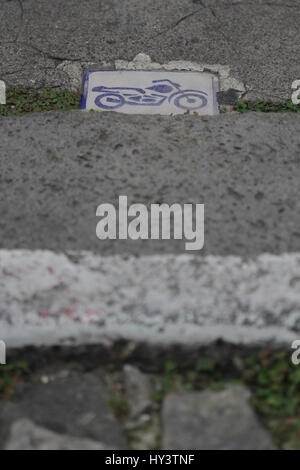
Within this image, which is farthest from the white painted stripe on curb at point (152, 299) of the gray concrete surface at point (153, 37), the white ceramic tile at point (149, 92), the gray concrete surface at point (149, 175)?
the gray concrete surface at point (153, 37)

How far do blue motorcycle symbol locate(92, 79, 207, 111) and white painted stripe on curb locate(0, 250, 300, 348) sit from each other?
3.61 feet

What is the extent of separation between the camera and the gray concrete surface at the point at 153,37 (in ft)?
8.78

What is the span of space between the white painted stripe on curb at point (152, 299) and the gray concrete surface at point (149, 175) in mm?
51

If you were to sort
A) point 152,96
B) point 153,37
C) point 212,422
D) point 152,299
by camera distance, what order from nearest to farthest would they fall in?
point 212,422
point 152,299
point 152,96
point 153,37

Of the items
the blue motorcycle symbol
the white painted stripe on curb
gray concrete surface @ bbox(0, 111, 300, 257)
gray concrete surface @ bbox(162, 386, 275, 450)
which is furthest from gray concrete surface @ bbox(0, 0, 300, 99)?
gray concrete surface @ bbox(162, 386, 275, 450)

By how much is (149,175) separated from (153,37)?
4.56 feet

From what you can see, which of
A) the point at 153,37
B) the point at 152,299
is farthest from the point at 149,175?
the point at 153,37

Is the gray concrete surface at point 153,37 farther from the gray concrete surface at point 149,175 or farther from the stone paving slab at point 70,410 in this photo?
the stone paving slab at point 70,410

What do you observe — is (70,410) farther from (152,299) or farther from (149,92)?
(149,92)

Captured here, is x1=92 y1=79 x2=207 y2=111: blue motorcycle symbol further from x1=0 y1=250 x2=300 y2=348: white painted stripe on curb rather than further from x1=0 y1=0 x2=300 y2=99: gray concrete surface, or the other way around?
x1=0 y1=250 x2=300 y2=348: white painted stripe on curb

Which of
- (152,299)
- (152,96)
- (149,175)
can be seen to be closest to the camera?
(152,299)

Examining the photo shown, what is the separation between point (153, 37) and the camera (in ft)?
9.53
